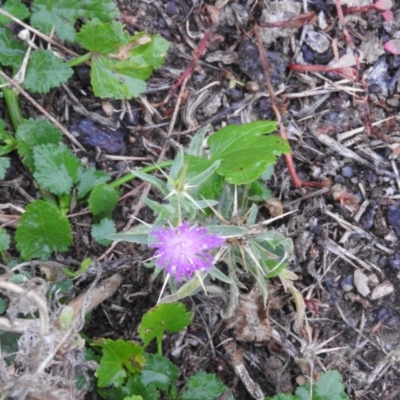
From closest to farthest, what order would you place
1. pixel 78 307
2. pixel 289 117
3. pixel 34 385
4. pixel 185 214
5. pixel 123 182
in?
1. pixel 34 385
2. pixel 185 214
3. pixel 78 307
4. pixel 123 182
5. pixel 289 117

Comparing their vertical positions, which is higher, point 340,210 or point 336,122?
point 336,122

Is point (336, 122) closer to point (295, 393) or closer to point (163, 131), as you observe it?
point (163, 131)

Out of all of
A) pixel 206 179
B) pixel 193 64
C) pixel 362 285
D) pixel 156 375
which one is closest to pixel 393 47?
pixel 193 64

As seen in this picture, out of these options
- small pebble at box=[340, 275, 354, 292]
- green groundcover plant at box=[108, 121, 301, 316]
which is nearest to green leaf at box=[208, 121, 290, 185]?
green groundcover plant at box=[108, 121, 301, 316]

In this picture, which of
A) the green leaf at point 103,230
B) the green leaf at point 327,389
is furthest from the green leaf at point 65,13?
the green leaf at point 327,389

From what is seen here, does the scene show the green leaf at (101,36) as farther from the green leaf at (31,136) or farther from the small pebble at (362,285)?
the small pebble at (362,285)

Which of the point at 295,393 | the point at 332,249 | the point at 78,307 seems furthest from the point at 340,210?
the point at 78,307
